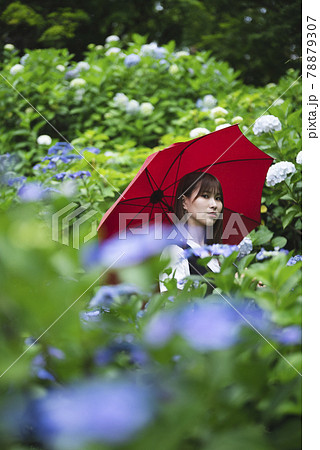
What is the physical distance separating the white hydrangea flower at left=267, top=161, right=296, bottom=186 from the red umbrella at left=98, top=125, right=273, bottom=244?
0.17 ft

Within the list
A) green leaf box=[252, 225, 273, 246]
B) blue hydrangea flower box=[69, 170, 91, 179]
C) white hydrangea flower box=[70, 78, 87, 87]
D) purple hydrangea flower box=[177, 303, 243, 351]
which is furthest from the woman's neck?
white hydrangea flower box=[70, 78, 87, 87]

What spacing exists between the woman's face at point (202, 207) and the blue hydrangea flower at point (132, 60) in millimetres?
2452

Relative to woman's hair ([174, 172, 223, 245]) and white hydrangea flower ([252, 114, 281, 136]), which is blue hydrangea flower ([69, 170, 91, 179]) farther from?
white hydrangea flower ([252, 114, 281, 136])

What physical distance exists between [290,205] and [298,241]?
21 cm

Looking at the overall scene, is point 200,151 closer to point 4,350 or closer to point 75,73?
point 4,350

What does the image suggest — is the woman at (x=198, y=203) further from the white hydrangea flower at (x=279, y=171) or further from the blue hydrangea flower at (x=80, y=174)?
the blue hydrangea flower at (x=80, y=174)

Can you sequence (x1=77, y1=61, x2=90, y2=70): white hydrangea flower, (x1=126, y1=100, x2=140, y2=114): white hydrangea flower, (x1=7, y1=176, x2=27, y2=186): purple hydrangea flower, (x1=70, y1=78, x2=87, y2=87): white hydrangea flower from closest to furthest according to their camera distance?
1. (x1=7, y1=176, x2=27, y2=186): purple hydrangea flower
2. (x1=126, y1=100, x2=140, y2=114): white hydrangea flower
3. (x1=70, y1=78, x2=87, y2=87): white hydrangea flower
4. (x1=77, y1=61, x2=90, y2=70): white hydrangea flower

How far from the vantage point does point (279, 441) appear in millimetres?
577

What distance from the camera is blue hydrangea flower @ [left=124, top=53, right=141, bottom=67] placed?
167 inches

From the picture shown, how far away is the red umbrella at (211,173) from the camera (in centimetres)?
199

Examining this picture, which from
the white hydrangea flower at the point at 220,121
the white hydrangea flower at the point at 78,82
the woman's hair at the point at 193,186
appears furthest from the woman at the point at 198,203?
the white hydrangea flower at the point at 78,82

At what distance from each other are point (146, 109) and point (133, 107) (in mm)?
104

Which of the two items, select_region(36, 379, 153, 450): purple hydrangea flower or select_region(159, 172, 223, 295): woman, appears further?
select_region(159, 172, 223, 295): woman

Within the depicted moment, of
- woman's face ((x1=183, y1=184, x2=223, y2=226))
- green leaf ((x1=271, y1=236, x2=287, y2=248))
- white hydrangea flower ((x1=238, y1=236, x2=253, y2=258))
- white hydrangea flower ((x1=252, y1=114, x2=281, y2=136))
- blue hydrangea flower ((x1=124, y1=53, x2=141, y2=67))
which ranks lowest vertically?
white hydrangea flower ((x1=238, y1=236, x2=253, y2=258))
